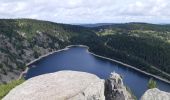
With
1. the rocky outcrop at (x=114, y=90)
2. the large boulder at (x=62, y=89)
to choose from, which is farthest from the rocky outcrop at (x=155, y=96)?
the large boulder at (x=62, y=89)

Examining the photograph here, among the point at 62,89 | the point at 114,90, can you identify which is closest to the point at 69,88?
the point at 62,89

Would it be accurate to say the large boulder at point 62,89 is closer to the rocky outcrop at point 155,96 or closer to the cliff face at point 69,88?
the cliff face at point 69,88

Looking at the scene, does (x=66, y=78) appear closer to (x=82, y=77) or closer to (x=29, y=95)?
(x=82, y=77)

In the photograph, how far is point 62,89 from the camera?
32.9 m

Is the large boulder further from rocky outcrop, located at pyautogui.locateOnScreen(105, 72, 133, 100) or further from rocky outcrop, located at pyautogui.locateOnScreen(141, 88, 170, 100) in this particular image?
rocky outcrop, located at pyautogui.locateOnScreen(141, 88, 170, 100)

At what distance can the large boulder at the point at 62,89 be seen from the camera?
32.0 meters

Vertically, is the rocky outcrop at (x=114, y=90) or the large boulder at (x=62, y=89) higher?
the large boulder at (x=62, y=89)

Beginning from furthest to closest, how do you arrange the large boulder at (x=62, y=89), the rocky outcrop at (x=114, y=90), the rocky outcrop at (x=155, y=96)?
the rocky outcrop at (x=114, y=90) → the rocky outcrop at (x=155, y=96) → the large boulder at (x=62, y=89)

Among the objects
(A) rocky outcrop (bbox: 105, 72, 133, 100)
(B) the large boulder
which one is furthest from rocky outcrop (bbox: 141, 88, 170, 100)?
(B) the large boulder

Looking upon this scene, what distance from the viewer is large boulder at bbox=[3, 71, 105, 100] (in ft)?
105

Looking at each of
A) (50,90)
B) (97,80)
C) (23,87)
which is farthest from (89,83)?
(23,87)

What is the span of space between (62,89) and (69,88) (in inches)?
25.1

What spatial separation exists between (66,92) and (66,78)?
328 cm

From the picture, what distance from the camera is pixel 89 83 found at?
111ft
